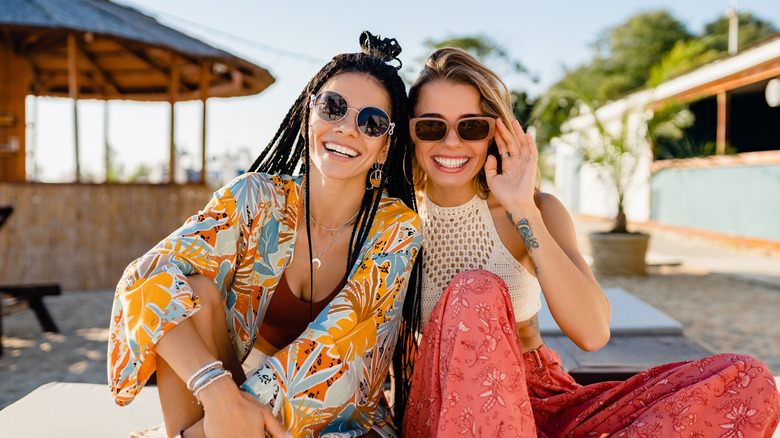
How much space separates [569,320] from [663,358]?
1.63 m

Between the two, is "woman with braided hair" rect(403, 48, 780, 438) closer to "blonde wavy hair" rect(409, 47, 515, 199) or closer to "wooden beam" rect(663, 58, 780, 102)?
"blonde wavy hair" rect(409, 47, 515, 199)

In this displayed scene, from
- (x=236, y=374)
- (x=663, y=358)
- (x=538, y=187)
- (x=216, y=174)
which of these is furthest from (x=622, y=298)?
(x=216, y=174)

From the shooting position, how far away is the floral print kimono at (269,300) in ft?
5.24

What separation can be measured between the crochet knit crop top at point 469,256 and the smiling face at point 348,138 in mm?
400

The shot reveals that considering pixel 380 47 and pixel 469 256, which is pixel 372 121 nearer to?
pixel 380 47

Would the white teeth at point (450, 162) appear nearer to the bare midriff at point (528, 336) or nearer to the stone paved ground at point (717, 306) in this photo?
the bare midriff at point (528, 336)

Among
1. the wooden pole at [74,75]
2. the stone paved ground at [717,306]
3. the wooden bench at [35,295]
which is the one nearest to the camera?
the stone paved ground at [717,306]

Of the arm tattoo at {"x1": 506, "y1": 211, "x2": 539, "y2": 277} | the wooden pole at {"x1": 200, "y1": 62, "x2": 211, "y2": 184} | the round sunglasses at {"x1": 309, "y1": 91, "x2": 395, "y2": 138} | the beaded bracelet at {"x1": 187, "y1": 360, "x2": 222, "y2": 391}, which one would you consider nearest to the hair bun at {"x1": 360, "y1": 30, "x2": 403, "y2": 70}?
the round sunglasses at {"x1": 309, "y1": 91, "x2": 395, "y2": 138}

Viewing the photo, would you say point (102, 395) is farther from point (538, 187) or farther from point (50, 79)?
point (50, 79)

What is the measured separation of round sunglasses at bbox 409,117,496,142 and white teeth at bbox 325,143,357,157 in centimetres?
28

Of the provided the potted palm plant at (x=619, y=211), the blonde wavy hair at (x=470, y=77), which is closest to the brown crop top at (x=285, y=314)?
the blonde wavy hair at (x=470, y=77)

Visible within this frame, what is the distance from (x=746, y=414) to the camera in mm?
1563

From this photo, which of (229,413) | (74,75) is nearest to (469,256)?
(229,413)

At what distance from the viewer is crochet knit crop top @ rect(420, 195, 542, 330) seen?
6.91 feet
